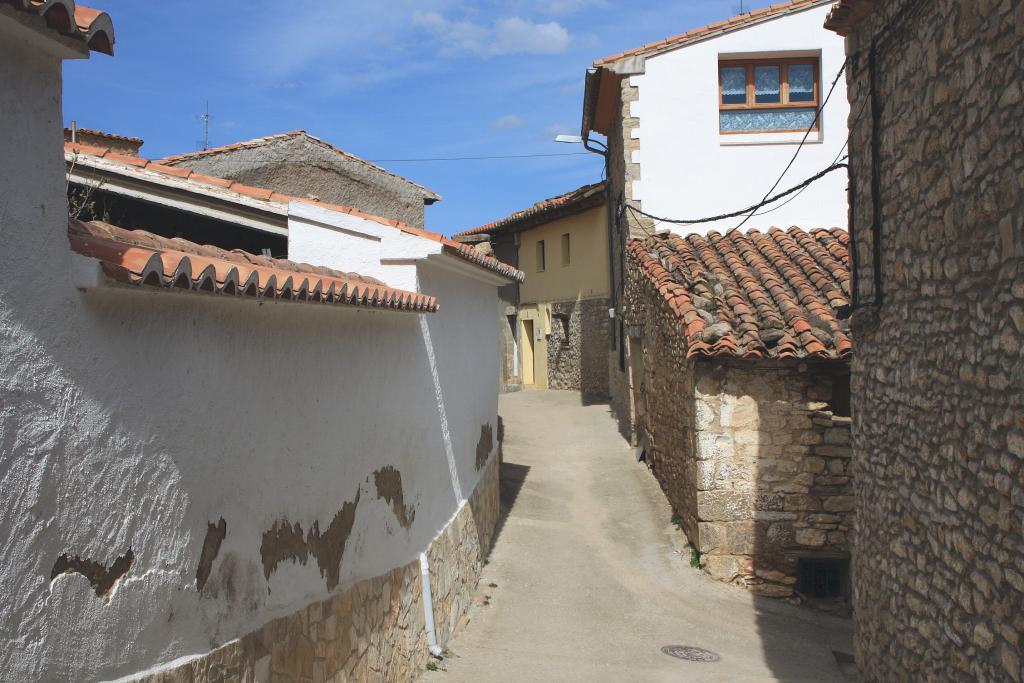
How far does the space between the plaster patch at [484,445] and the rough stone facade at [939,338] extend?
15.7 ft

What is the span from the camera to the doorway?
24.9 m

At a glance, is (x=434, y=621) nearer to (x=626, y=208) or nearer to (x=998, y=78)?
(x=998, y=78)

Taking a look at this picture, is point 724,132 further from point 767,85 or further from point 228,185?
point 228,185

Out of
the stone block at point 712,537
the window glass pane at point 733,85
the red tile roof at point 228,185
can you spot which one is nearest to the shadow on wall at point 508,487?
the stone block at point 712,537

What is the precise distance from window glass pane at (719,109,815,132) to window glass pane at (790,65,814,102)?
0.67 ft

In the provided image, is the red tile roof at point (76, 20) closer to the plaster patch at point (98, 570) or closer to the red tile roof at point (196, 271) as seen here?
the red tile roof at point (196, 271)

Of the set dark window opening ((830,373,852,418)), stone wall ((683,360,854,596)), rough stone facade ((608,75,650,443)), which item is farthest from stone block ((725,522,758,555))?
rough stone facade ((608,75,650,443))

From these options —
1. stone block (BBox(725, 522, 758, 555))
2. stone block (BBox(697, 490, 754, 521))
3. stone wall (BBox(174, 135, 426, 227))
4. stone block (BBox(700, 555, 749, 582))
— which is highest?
stone wall (BBox(174, 135, 426, 227))

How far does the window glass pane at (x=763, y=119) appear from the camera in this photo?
48.7 feet

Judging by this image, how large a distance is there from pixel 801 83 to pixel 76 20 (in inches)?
534

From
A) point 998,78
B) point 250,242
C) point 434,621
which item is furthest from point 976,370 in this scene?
point 250,242

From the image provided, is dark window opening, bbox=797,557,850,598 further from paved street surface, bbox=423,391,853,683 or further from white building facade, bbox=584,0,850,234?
white building facade, bbox=584,0,850,234

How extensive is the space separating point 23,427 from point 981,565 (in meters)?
4.10

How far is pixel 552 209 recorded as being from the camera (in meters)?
20.9
